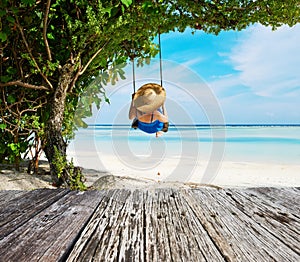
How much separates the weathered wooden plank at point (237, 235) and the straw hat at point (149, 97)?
239 cm

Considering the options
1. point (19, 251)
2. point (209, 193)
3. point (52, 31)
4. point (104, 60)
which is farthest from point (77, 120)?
point (19, 251)

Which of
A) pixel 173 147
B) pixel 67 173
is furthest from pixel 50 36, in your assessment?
pixel 173 147

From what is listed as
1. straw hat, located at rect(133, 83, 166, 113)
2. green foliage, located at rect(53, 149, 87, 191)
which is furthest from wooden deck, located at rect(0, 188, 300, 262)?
straw hat, located at rect(133, 83, 166, 113)

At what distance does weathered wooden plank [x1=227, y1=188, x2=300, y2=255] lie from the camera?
675 mm

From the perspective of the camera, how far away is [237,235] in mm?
672

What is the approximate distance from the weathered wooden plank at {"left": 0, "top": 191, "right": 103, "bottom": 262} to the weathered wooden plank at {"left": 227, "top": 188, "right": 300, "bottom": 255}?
0.43 m

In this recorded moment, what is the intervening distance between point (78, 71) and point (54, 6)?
0.65 meters

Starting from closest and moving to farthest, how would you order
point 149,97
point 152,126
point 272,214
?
point 272,214 → point 149,97 → point 152,126

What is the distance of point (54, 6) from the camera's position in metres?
2.98

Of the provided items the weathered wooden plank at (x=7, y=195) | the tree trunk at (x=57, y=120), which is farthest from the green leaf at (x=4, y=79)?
the weathered wooden plank at (x=7, y=195)

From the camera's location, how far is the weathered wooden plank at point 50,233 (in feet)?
1.91

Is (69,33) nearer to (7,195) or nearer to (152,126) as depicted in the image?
(152,126)

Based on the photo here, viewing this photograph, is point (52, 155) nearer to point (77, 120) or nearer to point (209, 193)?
point (77, 120)

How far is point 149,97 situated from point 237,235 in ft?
8.70
